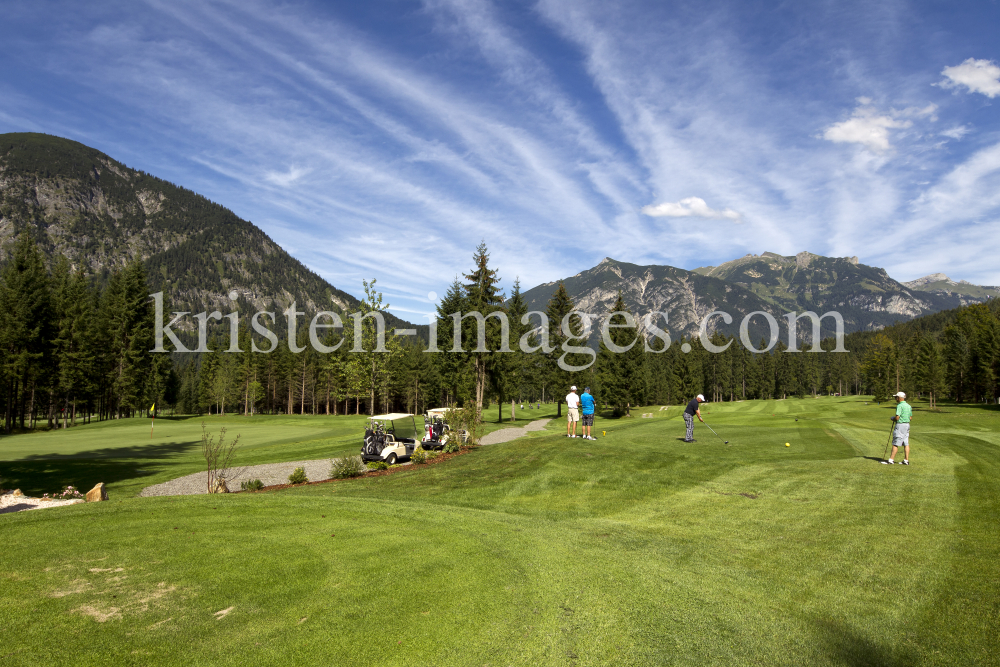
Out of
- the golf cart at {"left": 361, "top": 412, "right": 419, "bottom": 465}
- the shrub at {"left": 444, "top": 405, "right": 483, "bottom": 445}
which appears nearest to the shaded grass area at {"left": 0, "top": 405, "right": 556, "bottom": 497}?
the golf cart at {"left": 361, "top": 412, "right": 419, "bottom": 465}

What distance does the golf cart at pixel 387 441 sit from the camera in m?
21.4

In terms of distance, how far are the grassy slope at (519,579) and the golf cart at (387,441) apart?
994cm

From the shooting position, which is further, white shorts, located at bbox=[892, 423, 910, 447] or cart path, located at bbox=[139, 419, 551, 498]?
cart path, located at bbox=[139, 419, 551, 498]

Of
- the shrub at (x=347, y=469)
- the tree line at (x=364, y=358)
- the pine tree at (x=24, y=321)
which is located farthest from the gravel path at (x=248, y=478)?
the pine tree at (x=24, y=321)

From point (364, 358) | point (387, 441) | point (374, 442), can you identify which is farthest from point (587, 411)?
point (364, 358)

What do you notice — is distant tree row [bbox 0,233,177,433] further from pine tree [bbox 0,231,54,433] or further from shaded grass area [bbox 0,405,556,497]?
shaded grass area [bbox 0,405,556,497]

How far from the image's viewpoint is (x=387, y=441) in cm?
2181

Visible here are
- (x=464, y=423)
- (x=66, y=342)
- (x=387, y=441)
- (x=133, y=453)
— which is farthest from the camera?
(x=66, y=342)

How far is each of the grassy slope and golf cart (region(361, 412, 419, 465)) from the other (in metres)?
9.94

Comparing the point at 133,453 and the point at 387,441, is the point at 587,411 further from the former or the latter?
the point at 133,453

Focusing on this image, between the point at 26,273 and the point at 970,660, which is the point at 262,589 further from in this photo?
the point at 26,273

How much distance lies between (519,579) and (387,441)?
1610 cm

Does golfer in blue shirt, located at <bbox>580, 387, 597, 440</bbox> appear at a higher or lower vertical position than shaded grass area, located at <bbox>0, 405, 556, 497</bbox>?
higher

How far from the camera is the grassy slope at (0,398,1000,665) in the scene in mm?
4762
